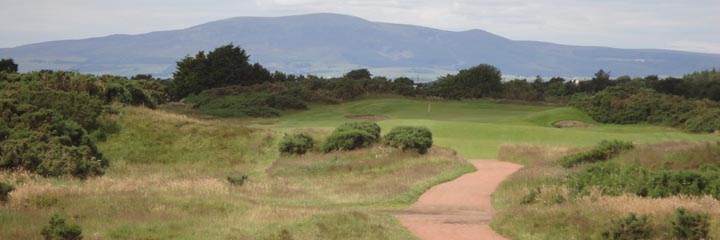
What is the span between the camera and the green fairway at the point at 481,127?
3675 cm

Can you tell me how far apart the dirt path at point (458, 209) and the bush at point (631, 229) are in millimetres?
2318

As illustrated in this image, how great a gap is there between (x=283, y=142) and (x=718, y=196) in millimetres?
18210

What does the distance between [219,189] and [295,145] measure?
12077mm

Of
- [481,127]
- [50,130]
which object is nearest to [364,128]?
[481,127]

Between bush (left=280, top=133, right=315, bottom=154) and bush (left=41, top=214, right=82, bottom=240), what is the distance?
2003 cm

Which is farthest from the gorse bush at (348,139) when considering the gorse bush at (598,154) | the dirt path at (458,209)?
the gorse bush at (598,154)

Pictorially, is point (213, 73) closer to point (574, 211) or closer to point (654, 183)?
point (654, 183)

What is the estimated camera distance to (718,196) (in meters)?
15.6

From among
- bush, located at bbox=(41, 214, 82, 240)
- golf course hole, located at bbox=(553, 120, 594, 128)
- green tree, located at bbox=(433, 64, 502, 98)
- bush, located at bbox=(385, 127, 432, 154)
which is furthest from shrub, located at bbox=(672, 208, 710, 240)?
green tree, located at bbox=(433, 64, 502, 98)

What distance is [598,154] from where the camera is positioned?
81.7 ft

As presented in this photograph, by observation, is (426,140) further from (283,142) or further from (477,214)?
(477,214)

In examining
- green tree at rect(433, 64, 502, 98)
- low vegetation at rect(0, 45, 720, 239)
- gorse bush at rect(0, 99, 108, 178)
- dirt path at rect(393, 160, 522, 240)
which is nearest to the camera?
low vegetation at rect(0, 45, 720, 239)

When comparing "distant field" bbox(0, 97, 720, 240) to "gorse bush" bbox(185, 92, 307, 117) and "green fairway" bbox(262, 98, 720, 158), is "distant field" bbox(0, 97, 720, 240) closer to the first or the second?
"green fairway" bbox(262, 98, 720, 158)

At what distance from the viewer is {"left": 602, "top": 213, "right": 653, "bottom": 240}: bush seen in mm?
11703
